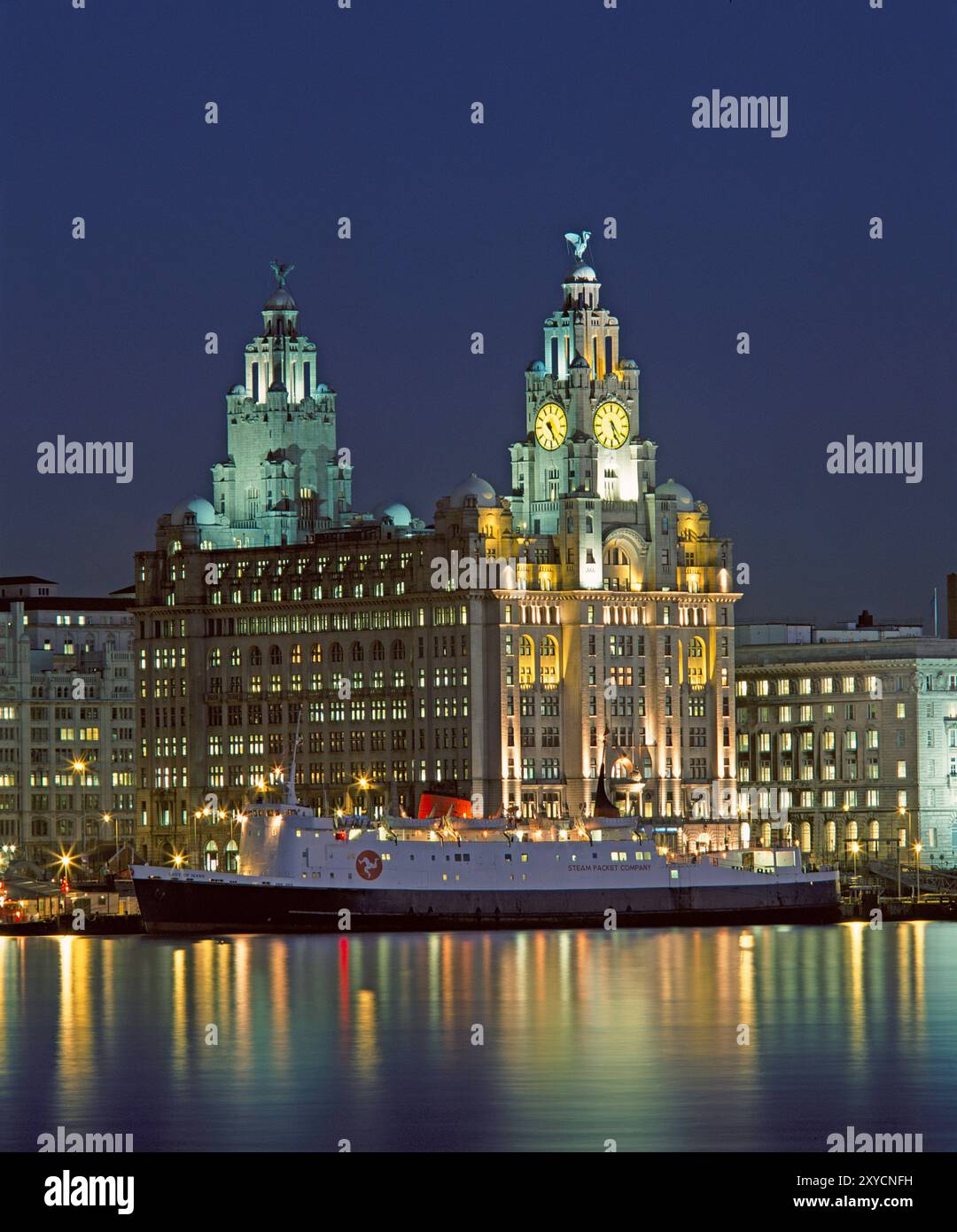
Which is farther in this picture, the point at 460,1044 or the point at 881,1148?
the point at 460,1044

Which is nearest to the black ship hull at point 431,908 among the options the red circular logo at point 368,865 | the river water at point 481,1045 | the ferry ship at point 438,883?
the ferry ship at point 438,883

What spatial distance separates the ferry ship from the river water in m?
9.23

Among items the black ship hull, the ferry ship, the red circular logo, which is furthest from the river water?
the red circular logo

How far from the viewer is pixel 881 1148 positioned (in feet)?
292

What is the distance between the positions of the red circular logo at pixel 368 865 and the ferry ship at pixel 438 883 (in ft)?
0.16

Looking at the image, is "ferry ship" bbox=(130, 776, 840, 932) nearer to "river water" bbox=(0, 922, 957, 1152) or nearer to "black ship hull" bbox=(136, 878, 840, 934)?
"black ship hull" bbox=(136, 878, 840, 934)

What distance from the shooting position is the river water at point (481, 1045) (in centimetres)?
9525

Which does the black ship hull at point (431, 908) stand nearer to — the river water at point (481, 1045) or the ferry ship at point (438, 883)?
the ferry ship at point (438, 883)

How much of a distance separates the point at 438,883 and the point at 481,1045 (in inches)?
2856

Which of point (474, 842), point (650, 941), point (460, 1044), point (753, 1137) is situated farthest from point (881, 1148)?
point (474, 842)

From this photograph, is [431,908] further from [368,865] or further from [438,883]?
[368,865]

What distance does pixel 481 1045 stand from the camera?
118250mm
